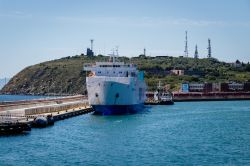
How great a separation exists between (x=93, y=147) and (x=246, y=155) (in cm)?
1223

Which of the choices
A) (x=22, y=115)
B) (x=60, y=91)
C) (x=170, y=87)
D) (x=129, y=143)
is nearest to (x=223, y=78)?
(x=170, y=87)

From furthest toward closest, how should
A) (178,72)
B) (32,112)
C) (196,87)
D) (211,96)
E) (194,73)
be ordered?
(194,73)
(178,72)
(196,87)
(211,96)
(32,112)

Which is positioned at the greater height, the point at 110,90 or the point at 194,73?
the point at 194,73

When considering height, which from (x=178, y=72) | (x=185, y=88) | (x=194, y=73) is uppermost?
(x=178, y=72)

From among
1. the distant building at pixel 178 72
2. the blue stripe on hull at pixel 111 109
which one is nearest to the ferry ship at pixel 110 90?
the blue stripe on hull at pixel 111 109

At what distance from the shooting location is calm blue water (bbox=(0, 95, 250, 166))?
38688 mm

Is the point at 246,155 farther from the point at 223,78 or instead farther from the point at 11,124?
the point at 223,78

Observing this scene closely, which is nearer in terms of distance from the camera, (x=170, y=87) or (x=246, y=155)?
(x=246, y=155)

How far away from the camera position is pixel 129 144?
153ft

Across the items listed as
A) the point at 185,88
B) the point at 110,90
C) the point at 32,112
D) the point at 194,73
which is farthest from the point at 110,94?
the point at 194,73

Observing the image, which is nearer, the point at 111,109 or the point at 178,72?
the point at 111,109

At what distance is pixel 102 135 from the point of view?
52.5 meters

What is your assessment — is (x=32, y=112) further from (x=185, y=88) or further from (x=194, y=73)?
(x=194, y=73)

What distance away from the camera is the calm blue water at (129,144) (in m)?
38.7
